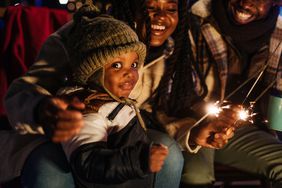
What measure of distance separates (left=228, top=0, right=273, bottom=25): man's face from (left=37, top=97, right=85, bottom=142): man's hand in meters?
0.93

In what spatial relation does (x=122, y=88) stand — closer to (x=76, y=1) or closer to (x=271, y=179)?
(x=76, y=1)

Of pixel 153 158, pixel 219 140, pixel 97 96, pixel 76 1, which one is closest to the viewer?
pixel 153 158

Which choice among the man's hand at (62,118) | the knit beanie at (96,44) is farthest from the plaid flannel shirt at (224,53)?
the man's hand at (62,118)

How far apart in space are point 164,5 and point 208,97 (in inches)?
16.2

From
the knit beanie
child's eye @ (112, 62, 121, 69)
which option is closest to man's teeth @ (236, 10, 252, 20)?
the knit beanie

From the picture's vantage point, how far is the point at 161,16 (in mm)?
1568

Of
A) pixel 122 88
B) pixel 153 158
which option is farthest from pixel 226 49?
pixel 153 158

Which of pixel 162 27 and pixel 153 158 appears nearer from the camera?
pixel 153 158

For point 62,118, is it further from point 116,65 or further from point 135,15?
point 135,15

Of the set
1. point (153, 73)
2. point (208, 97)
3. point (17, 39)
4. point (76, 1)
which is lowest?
point (208, 97)

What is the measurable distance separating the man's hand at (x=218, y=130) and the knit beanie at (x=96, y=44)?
0.34 m

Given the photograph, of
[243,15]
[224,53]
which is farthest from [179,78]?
[243,15]

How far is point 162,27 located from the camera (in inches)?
62.6

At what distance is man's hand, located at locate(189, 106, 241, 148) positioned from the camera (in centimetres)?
141
